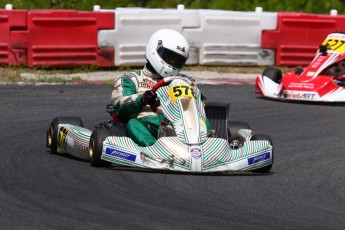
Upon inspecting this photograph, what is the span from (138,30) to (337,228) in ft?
30.9

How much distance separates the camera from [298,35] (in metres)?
16.0

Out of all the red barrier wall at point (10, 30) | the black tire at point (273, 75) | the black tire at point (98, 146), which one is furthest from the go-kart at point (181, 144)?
the red barrier wall at point (10, 30)

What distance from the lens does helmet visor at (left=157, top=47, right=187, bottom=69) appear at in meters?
8.12

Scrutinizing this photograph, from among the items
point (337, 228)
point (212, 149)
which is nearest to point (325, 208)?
point (337, 228)

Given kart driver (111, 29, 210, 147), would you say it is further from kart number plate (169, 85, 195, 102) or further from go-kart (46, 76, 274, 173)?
kart number plate (169, 85, 195, 102)

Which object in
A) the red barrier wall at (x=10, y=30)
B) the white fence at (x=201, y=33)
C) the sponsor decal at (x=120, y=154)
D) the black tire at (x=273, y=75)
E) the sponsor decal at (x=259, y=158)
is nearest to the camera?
the sponsor decal at (x=120, y=154)

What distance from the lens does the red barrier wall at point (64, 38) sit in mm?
A: 14016

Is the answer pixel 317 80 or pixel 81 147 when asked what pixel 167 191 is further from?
pixel 317 80

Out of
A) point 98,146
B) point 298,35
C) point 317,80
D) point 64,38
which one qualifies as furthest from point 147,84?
point 298,35

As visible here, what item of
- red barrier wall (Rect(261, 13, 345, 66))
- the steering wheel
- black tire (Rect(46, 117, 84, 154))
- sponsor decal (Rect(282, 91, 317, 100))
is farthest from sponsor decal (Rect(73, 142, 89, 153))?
red barrier wall (Rect(261, 13, 345, 66))

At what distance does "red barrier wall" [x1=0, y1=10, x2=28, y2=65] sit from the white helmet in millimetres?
6013

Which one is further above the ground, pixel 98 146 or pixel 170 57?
pixel 170 57

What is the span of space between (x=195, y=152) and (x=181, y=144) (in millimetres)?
122

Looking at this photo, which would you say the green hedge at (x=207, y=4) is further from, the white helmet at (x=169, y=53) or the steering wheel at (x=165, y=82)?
the steering wheel at (x=165, y=82)
